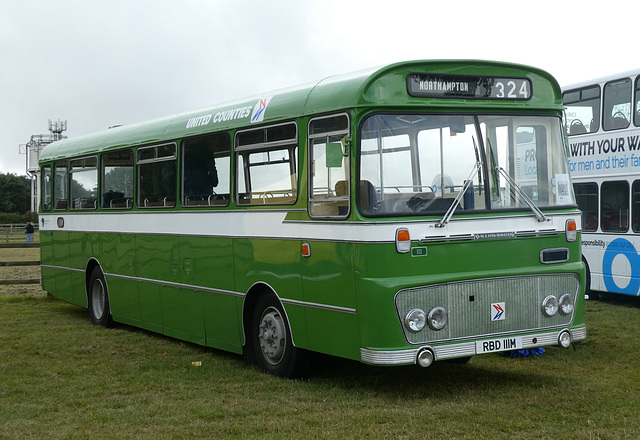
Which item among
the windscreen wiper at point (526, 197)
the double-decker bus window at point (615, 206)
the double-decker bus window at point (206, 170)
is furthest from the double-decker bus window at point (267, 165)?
the double-decker bus window at point (615, 206)

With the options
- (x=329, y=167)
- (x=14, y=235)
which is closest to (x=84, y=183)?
(x=329, y=167)

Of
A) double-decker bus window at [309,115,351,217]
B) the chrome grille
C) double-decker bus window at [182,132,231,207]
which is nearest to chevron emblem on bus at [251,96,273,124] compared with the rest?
double-decker bus window at [182,132,231,207]

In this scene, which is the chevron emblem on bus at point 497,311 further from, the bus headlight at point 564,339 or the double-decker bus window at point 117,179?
the double-decker bus window at point 117,179

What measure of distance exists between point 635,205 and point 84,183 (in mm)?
9647

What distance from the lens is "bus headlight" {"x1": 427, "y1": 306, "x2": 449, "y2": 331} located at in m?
8.52

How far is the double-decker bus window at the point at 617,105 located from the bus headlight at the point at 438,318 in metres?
9.58

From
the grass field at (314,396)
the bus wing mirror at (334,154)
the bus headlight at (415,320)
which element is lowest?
the grass field at (314,396)

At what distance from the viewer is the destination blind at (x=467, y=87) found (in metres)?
8.73

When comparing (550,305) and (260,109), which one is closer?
(550,305)

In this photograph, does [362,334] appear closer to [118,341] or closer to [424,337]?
[424,337]

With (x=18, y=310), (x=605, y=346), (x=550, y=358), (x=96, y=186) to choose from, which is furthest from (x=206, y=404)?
(x=18, y=310)

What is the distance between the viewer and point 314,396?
8.89 metres

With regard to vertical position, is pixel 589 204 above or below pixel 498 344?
above

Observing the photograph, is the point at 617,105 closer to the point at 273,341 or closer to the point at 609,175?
the point at 609,175
